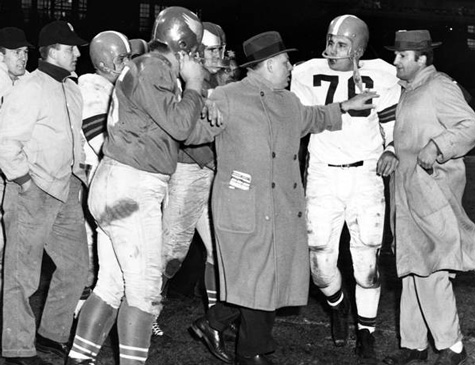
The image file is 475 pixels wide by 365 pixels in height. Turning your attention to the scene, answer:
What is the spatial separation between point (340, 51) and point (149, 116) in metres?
1.81

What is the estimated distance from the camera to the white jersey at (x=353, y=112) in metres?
5.97

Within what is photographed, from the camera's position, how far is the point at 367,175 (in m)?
5.99

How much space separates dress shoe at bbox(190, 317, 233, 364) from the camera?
5773mm

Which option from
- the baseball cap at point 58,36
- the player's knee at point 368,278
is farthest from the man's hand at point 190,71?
the player's knee at point 368,278

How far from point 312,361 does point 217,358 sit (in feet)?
2.03

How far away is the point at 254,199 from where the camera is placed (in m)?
5.16

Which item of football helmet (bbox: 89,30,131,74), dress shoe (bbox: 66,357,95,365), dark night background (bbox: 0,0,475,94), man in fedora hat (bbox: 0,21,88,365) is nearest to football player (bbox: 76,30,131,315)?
football helmet (bbox: 89,30,131,74)

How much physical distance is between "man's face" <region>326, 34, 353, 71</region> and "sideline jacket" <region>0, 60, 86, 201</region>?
5.72ft

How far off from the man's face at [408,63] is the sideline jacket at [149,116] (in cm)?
155

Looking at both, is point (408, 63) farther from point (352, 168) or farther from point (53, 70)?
point (53, 70)

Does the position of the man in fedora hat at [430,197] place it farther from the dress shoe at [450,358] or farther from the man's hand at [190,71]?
the man's hand at [190,71]

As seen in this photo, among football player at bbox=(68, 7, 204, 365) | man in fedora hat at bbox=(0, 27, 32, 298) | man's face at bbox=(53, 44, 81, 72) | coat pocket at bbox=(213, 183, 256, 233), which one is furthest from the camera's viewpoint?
man in fedora hat at bbox=(0, 27, 32, 298)

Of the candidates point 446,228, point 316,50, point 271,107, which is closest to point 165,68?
point 271,107

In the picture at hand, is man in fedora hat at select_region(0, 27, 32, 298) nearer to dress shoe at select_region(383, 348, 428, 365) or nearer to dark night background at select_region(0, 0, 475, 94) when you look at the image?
dress shoe at select_region(383, 348, 428, 365)
